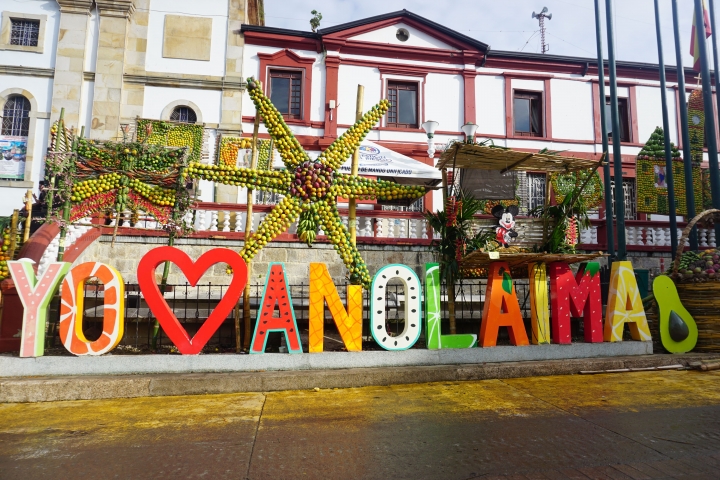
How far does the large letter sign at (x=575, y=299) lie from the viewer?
780 centimetres

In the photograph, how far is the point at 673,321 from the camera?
8172 mm

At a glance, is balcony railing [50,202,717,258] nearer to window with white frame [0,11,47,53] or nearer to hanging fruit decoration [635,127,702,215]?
hanging fruit decoration [635,127,702,215]

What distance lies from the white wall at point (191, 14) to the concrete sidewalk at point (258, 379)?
46.7 ft

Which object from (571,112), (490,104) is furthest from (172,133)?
(571,112)

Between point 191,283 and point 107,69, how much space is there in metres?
14.0

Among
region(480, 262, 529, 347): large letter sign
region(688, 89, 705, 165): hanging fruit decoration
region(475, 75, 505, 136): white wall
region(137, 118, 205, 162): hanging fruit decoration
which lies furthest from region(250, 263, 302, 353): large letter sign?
region(688, 89, 705, 165): hanging fruit decoration

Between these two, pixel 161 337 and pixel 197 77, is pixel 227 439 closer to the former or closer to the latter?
pixel 161 337

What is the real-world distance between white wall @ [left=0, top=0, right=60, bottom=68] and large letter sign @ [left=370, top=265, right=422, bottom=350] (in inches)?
642

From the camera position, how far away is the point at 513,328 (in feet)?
25.2

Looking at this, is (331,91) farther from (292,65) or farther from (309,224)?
(309,224)

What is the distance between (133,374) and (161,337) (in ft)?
6.57

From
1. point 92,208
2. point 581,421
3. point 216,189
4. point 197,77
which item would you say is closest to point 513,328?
point 581,421

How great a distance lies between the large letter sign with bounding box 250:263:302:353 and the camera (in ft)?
22.8

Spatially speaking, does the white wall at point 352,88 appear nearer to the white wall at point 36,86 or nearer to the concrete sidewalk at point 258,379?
the white wall at point 36,86
